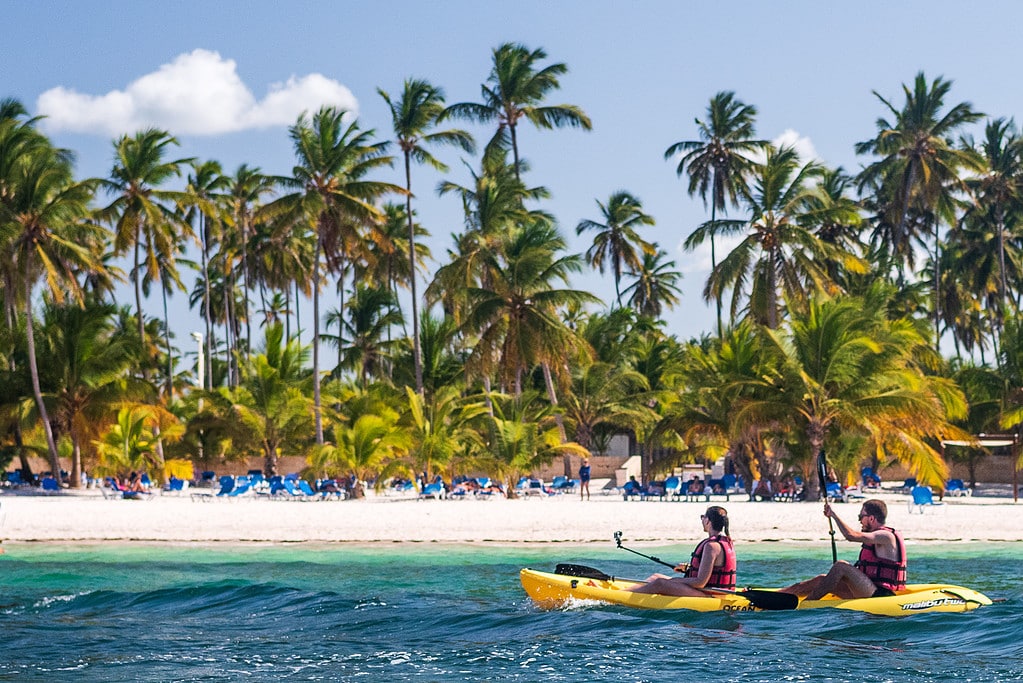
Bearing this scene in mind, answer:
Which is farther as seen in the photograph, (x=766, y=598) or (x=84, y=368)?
(x=84, y=368)

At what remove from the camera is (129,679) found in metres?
10.1

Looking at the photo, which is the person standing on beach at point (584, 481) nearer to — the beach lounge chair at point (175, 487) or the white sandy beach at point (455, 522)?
the white sandy beach at point (455, 522)

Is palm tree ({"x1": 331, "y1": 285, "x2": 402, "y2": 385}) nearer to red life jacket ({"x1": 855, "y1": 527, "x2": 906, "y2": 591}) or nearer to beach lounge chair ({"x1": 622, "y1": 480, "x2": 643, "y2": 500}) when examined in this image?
beach lounge chair ({"x1": 622, "y1": 480, "x2": 643, "y2": 500})

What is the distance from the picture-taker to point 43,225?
30.2 m

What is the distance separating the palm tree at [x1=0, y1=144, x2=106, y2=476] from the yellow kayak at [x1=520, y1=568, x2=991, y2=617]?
826 inches

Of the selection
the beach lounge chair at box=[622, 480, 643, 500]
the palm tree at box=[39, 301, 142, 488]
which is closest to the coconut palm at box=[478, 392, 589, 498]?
the beach lounge chair at box=[622, 480, 643, 500]

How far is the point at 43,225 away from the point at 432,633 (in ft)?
72.4

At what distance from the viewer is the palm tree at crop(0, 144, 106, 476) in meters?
29.8

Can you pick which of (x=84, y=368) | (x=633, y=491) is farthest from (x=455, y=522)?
(x=84, y=368)

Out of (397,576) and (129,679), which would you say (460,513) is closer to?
(397,576)

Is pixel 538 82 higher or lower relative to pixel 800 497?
higher

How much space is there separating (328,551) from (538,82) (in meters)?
27.5

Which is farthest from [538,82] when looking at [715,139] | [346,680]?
[346,680]

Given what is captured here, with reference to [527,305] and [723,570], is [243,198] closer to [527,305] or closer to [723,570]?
[527,305]
